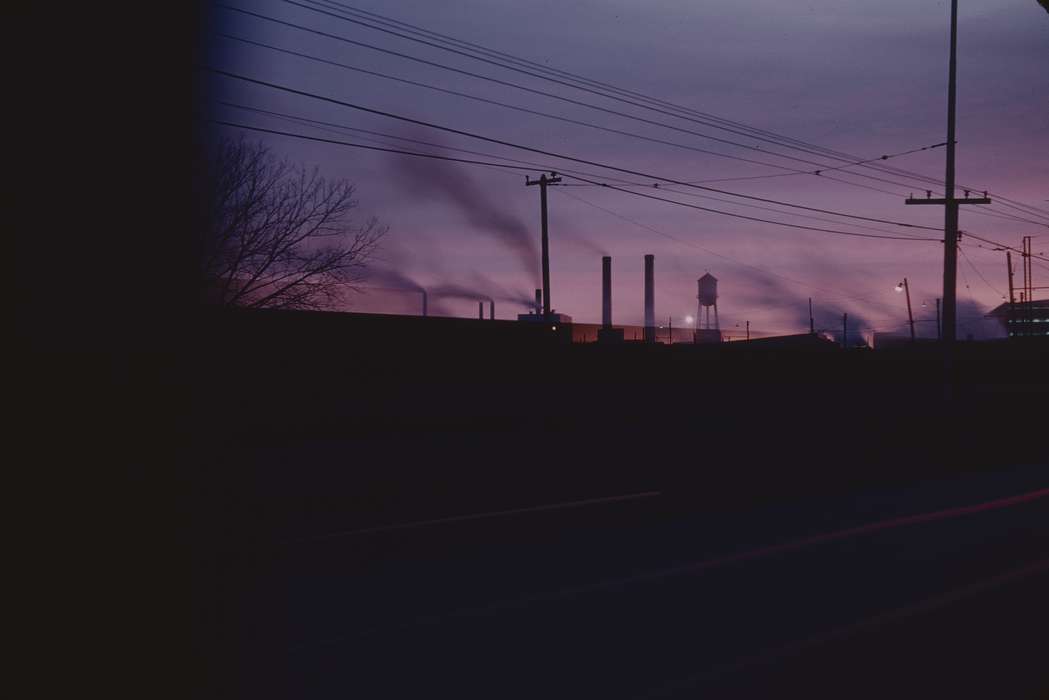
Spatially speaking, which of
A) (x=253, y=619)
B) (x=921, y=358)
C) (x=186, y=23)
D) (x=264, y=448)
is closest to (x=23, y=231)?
(x=186, y=23)

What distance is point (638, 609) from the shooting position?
8.38 m

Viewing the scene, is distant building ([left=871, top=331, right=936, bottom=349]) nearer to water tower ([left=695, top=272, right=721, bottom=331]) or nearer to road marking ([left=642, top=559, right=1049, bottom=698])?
water tower ([left=695, top=272, right=721, bottom=331])

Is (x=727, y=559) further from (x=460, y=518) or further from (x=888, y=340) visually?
(x=888, y=340)

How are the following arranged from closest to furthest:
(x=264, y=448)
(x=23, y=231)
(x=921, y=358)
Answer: (x=23, y=231), (x=264, y=448), (x=921, y=358)

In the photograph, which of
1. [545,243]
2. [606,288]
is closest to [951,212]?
[545,243]

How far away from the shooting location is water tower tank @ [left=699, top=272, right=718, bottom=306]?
314ft

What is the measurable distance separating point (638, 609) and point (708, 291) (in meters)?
89.6

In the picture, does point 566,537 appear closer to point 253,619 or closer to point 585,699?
point 253,619

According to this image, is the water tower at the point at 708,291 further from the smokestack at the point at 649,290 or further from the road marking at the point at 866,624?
the road marking at the point at 866,624

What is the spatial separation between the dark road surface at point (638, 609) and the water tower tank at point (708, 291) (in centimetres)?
8305

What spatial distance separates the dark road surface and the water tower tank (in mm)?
83052

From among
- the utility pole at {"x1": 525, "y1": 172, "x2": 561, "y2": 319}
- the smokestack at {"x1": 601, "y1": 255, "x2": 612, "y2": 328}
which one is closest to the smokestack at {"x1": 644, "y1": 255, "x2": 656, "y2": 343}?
the smokestack at {"x1": 601, "y1": 255, "x2": 612, "y2": 328}

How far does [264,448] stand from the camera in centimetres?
2384

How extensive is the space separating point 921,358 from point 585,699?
56.0m
